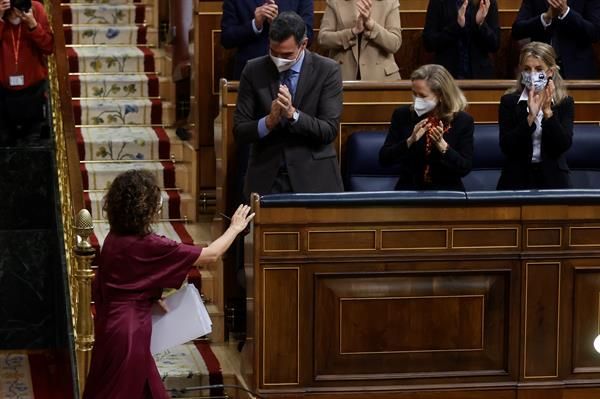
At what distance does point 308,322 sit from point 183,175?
256 cm

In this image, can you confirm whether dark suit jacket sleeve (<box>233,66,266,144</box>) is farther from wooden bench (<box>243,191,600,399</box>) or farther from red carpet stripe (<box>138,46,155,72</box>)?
red carpet stripe (<box>138,46,155,72</box>)

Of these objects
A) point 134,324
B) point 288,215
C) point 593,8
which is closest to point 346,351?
point 288,215

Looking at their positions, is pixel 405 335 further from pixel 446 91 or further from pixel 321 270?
pixel 446 91

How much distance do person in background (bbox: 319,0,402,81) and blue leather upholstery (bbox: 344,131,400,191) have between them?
0.59m

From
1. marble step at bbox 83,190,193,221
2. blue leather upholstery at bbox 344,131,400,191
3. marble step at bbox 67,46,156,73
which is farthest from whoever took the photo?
marble step at bbox 67,46,156,73

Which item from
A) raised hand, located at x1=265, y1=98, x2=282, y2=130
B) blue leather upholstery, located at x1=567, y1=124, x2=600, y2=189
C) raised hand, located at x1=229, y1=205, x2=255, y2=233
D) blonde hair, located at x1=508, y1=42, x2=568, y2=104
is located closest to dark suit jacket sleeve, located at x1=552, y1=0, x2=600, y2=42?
blue leather upholstery, located at x1=567, y1=124, x2=600, y2=189

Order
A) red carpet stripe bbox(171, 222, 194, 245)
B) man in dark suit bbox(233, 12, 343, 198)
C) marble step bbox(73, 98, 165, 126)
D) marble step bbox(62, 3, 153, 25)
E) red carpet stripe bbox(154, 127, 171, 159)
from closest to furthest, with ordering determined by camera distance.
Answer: man in dark suit bbox(233, 12, 343, 198) < red carpet stripe bbox(171, 222, 194, 245) < red carpet stripe bbox(154, 127, 171, 159) < marble step bbox(73, 98, 165, 126) < marble step bbox(62, 3, 153, 25)

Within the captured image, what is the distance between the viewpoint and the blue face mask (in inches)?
222

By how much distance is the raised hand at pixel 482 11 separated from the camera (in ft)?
22.9

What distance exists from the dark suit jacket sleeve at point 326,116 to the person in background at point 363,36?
0.96 meters

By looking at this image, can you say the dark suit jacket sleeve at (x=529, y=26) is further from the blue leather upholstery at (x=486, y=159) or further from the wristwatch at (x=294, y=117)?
the wristwatch at (x=294, y=117)

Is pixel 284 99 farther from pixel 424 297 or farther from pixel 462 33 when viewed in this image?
pixel 462 33

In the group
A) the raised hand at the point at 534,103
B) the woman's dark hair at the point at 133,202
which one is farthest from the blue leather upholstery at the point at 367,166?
the woman's dark hair at the point at 133,202

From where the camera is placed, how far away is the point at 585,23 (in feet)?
23.0
